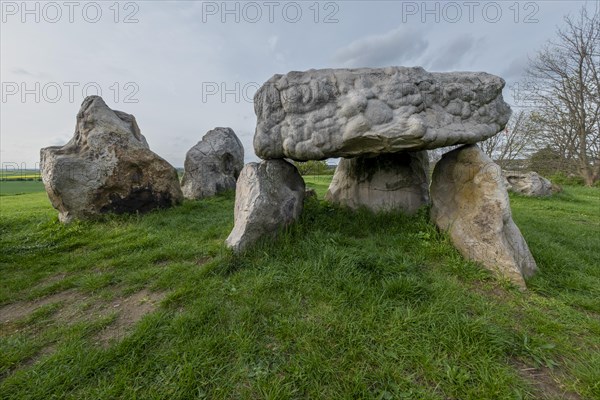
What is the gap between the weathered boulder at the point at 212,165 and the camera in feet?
28.8

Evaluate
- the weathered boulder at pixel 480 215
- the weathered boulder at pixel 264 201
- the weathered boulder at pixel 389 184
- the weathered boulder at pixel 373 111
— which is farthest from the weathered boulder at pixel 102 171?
the weathered boulder at pixel 480 215

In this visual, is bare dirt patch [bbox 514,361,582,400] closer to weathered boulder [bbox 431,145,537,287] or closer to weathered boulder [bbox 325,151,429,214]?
weathered boulder [bbox 431,145,537,287]

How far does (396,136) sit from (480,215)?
4.68ft

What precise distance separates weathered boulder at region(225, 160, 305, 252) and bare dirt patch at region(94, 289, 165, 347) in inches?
40.5

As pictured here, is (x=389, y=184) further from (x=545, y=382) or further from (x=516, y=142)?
(x=516, y=142)

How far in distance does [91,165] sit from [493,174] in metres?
6.93

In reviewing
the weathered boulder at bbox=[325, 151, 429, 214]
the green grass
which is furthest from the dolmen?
the weathered boulder at bbox=[325, 151, 429, 214]

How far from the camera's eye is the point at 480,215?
11.4 ft

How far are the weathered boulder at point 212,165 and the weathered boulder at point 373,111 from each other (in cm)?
533

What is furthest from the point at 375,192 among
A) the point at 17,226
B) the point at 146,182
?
the point at 17,226

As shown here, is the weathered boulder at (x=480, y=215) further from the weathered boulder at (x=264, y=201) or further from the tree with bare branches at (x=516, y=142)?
the tree with bare branches at (x=516, y=142)

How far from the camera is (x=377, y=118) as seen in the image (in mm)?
3400

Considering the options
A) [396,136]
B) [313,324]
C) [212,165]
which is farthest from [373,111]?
[212,165]

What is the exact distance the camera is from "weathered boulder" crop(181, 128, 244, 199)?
28.8 feet
